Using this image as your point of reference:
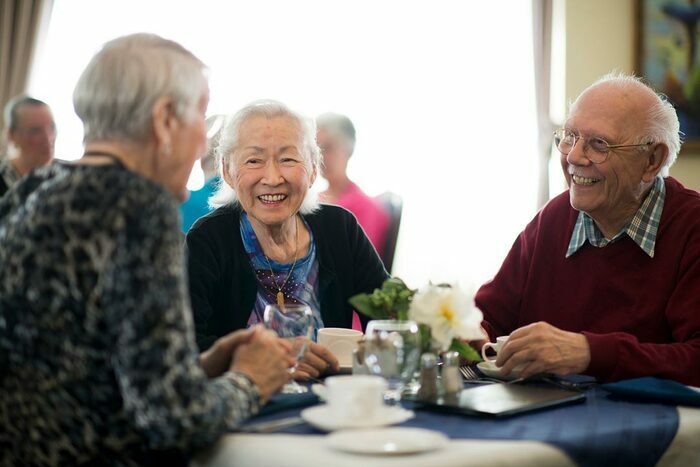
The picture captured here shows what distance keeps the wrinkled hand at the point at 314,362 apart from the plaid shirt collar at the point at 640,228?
0.90 m

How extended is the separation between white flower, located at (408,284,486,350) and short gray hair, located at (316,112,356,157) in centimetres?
347

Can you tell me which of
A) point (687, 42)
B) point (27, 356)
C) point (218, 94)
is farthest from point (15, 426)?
point (687, 42)

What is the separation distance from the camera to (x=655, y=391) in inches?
74.2

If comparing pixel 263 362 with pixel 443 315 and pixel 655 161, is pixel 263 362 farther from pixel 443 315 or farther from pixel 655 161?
pixel 655 161

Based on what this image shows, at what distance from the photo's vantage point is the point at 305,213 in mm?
2902

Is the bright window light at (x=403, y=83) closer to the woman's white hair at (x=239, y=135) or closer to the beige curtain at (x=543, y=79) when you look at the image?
the beige curtain at (x=543, y=79)

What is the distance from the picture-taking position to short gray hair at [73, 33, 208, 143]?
1519 millimetres

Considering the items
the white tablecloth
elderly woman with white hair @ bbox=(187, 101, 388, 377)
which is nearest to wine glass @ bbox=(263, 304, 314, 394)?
the white tablecloth

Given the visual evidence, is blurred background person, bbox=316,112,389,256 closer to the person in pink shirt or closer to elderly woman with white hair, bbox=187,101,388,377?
the person in pink shirt

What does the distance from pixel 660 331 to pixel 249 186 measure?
1.20 meters

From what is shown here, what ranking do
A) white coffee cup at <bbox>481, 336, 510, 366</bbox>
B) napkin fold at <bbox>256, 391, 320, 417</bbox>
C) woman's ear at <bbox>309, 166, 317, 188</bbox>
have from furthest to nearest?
woman's ear at <bbox>309, 166, 317, 188</bbox>, white coffee cup at <bbox>481, 336, 510, 366</bbox>, napkin fold at <bbox>256, 391, 320, 417</bbox>

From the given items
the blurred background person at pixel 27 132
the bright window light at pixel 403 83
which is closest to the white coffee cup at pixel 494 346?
the blurred background person at pixel 27 132

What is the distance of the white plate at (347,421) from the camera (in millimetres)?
1561

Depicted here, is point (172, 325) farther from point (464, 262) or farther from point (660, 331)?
point (464, 262)
